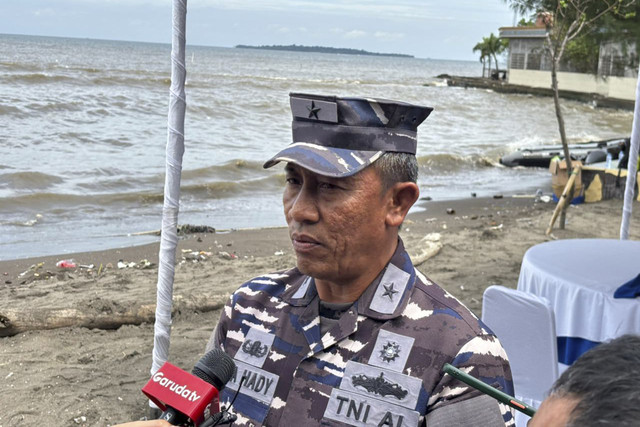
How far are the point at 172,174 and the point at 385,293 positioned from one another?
2218 millimetres

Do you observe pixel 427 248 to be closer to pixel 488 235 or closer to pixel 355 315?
pixel 488 235

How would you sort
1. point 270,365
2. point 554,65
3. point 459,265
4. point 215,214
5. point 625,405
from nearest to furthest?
point 625,405 < point 270,365 < point 459,265 < point 554,65 < point 215,214

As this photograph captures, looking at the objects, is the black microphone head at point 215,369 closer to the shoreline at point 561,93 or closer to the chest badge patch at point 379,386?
the chest badge patch at point 379,386

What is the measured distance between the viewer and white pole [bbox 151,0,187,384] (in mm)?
3779

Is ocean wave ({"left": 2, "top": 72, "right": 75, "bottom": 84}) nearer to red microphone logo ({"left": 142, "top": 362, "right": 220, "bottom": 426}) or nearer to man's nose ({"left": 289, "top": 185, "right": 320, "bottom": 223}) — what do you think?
man's nose ({"left": 289, "top": 185, "right": 320, "bottom": 223})

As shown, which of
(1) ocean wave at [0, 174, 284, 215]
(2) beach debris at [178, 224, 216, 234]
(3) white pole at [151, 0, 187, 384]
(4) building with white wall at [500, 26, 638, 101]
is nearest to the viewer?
(3) white pole at [151, 0, 187, 384]

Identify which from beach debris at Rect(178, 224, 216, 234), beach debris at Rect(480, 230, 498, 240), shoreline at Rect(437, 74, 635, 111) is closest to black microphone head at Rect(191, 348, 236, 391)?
beach debris at Rect(480, 230, 498, 240)

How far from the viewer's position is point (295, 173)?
2.06 m

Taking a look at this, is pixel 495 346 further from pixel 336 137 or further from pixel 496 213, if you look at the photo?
pixel 496 213

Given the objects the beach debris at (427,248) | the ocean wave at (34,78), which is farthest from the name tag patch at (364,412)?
the ocean wave at (34,78)

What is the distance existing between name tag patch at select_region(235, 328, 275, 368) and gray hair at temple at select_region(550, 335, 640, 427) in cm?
125

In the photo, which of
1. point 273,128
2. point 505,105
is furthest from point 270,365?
point 505,105

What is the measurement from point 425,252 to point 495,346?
22.9ft

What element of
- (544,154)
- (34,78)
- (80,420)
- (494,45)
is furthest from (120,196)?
(494,45)
